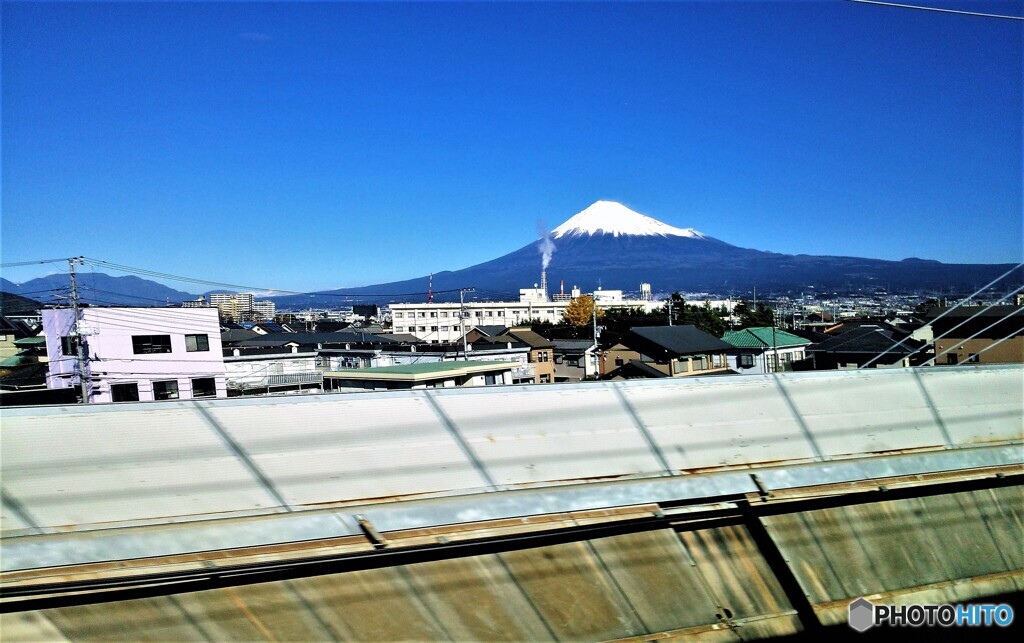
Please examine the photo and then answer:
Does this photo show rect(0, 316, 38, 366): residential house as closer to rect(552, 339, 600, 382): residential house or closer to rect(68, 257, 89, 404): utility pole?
rect(68, 257, 89, 404): utility pole

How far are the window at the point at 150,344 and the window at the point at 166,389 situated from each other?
0.76 metres

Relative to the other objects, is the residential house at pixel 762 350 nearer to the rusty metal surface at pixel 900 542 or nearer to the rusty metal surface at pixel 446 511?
the rusty metal surface at pixel 900 542

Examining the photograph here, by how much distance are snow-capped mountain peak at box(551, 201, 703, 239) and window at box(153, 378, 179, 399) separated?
15535 centimetres

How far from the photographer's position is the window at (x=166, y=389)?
14.0 metres

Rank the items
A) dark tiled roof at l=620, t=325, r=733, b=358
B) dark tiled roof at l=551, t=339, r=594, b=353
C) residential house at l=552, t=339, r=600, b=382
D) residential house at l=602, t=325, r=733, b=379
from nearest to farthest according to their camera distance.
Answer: residential house at l=602, t=325, r=733, b=379, dark tiled roof at l=620, t=325, r=733, b=358, residential house at l=552, t=339, r=600, b=382, dark tiled roof at l=551, t=339, r=594, b=353

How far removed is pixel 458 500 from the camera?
3.26 meters

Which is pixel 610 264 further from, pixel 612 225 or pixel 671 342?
pixel 671 342

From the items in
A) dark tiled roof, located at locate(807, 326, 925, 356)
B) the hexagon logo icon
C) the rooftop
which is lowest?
the hexagon logo icon

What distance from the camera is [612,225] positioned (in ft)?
568

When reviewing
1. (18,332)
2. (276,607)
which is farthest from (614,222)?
(276,607)

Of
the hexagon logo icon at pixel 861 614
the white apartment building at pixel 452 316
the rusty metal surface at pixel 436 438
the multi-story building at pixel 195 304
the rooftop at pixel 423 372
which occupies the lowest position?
the white apartment building at pixel 452 316

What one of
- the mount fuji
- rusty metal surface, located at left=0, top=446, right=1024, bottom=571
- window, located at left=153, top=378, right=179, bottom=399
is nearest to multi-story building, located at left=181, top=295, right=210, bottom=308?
window, located at left=153, top=378, right=179, bottom=399

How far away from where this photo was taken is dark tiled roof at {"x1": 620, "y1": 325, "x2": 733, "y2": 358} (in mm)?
16547

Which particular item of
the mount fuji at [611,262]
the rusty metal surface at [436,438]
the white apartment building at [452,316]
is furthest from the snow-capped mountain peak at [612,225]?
the rusty metal surface at [436,438]
